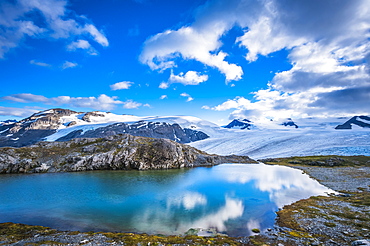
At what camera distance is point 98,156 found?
56719mm

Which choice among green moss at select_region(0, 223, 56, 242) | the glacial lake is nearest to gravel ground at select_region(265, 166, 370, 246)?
the glacial lake

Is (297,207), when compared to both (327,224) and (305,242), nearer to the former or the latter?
(327,224)

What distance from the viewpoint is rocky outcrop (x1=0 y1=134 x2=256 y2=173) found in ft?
170

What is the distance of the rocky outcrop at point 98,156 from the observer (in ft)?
170

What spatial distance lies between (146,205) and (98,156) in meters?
37.9

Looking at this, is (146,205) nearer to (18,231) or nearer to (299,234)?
(18,231)

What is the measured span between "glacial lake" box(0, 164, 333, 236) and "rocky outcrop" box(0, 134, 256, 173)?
1547cm

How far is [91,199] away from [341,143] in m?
105

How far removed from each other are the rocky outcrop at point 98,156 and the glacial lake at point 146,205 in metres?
15.5

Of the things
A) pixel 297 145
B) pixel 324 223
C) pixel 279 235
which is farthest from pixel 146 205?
pixel 297 145

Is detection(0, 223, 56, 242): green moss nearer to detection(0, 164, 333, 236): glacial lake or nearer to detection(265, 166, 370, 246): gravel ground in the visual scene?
detection(0, 164, 333, 236): glacial lake

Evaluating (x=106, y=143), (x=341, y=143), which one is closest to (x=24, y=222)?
(x=106, y=143)

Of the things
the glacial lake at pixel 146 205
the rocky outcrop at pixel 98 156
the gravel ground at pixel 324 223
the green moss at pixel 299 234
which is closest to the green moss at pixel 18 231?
the glacial lake at pixel 146 205

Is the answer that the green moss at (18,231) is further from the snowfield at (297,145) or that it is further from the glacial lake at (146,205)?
the snowfield at (297,145)
